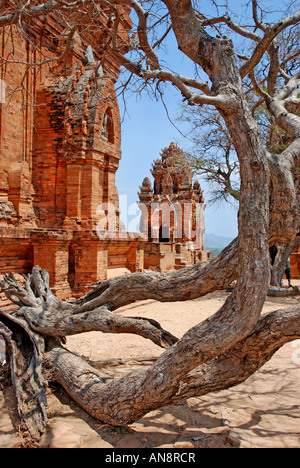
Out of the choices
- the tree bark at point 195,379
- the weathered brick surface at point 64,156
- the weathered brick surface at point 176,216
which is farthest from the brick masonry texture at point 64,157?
the weathered brick surface at point 176,216

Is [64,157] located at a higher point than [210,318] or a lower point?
higher

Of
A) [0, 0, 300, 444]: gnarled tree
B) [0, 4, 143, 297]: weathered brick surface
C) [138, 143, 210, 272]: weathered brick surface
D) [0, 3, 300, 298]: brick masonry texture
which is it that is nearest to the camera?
[0, 0, 300, 444]: gnarled tree

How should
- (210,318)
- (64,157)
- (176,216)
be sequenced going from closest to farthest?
(210,318)
(64,157)
(176,216)

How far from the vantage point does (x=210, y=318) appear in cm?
295

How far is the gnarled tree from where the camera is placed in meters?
2.80

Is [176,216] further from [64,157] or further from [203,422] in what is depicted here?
[203,422]

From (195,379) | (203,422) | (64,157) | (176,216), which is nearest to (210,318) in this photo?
(195,379)

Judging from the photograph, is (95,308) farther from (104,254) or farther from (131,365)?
(104,254)

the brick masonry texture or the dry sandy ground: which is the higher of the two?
the brick masonry texture

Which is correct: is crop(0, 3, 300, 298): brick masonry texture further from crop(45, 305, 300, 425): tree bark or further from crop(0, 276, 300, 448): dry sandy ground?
crop(45, 305, 300, 425): tree bark

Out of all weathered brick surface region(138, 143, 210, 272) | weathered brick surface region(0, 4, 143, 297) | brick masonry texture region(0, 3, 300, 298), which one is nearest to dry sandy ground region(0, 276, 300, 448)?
brick masonry texture region(0, 3, 300, 298)

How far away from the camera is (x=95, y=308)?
14.0 feet

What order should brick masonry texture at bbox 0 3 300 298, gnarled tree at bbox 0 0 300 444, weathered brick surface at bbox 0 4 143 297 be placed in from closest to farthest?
gnarled tree at bbox 0 0 300 444, brick masonry texture at bbox 0 3 300 298, weathered brick surface at bbox 0 4 143 297

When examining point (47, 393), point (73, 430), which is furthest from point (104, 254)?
point (73, 430)
